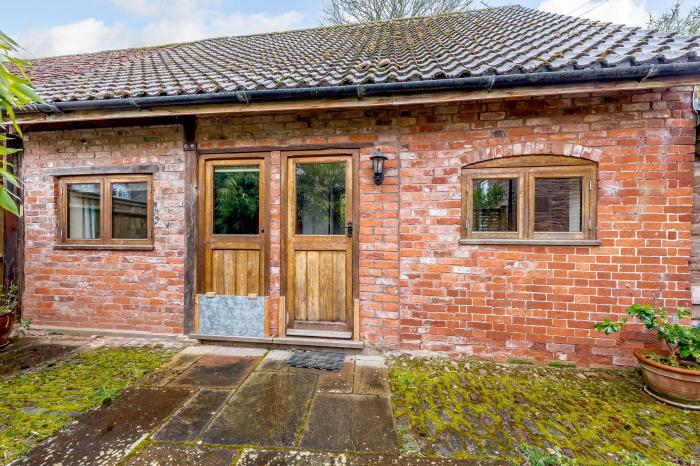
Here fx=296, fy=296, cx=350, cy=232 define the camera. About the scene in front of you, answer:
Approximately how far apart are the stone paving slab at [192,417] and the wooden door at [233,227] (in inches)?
52.8

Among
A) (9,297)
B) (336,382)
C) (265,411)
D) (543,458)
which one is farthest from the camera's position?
(9,297)

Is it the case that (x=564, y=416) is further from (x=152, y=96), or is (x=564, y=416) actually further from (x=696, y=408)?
(x=152, y=96)

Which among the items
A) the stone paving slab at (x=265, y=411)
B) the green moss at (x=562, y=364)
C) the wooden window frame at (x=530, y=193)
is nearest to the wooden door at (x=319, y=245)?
the stone paving slab at (x=265, y=411)

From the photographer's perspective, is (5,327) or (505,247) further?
(5,327)

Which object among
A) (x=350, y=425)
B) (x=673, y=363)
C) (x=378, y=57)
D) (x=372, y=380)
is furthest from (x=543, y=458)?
(x=378, y=57)

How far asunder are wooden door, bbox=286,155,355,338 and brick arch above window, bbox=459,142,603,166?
4.74 feet

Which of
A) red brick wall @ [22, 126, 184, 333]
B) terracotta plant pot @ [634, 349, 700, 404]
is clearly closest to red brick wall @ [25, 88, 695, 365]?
terracotta plant pot @ [634, 349, 700, 404]

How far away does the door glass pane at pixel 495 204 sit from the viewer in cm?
340

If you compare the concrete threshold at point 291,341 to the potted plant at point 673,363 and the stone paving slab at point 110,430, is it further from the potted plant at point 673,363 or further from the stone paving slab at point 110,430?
the potted plant at point 673,363

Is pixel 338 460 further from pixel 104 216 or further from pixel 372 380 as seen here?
pixel 104 216

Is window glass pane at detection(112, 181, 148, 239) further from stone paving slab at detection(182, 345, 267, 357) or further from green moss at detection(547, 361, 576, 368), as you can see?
green moss at detection(547, 361, 576, 368)

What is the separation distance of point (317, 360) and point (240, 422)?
3.83 feet

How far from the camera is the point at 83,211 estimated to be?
424cm

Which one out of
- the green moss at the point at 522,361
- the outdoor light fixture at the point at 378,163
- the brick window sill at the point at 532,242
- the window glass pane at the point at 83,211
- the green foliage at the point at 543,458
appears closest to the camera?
the green foliage at the point at 543,458
